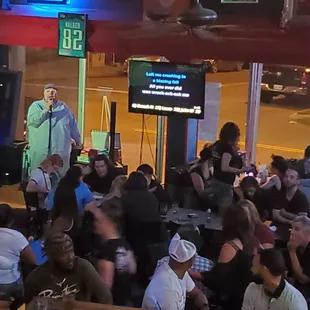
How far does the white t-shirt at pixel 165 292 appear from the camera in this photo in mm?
4695

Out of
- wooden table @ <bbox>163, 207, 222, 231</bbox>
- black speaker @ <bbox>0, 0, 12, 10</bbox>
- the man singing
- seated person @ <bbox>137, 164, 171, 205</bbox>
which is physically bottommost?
wooden table @ <bbox>163, 207, 222, 231</bbox>

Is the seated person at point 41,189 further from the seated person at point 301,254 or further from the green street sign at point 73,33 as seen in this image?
the seated person at point 301,254

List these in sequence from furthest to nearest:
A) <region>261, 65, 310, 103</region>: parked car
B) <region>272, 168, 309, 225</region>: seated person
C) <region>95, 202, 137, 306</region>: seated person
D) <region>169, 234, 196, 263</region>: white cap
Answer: <region>261, 65, 310, 103</region>: parked car → <region>272, 168, 309, 225</region>: seated person → <region>95, 202, 137, 306</region>: seated person → <region>169, 234, 196, 263</region>: white cap

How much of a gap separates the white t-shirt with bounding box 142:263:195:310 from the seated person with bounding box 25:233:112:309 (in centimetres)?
32

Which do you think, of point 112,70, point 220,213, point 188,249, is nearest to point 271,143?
point 112,70

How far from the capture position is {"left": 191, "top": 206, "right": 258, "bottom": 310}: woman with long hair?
546 cm

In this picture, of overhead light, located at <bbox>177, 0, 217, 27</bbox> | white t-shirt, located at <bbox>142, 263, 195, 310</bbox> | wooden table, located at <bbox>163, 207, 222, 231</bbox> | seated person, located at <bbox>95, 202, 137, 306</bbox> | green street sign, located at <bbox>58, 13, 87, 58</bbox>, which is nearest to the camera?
white t-shirt, located at <bbox>142, 263, 195, 310</bbox>

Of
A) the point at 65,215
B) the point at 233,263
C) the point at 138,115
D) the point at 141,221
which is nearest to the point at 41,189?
the point at 141,221

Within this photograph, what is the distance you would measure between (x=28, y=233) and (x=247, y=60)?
329 cm

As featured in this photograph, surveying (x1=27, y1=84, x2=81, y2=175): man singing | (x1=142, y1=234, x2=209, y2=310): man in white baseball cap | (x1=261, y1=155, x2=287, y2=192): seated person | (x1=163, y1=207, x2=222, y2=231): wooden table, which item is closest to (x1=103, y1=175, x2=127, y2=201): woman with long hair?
(x1=163, y1=207, x2=222, y2=231): wooden table

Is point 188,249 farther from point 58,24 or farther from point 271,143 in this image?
point 271,143

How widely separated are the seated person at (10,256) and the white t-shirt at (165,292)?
116 cm

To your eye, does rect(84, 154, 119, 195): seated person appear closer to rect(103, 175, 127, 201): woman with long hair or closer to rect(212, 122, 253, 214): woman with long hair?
rect(103, 175, 127, 201): woman with long hair

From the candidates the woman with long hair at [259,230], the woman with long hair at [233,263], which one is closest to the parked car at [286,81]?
the woman with long hair at [259,230]
